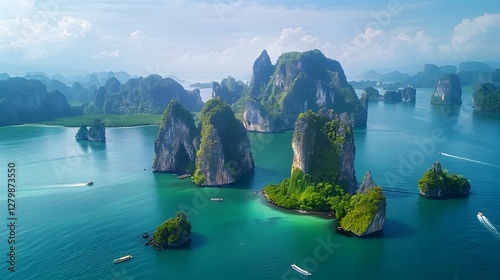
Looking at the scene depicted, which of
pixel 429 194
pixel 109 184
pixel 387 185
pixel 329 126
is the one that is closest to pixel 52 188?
pixel 109 184

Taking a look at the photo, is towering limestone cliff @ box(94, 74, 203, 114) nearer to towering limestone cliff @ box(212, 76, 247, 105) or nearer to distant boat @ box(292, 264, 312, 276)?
towering limestone cliff @ box(212, 76, 247, 105)

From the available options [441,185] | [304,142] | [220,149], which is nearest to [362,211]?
[304,142]

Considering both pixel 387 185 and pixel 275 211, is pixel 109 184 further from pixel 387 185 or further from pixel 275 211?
pixel 387 185

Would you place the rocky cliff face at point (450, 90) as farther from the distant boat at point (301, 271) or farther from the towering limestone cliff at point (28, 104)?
the distant boat at point (301, 271)

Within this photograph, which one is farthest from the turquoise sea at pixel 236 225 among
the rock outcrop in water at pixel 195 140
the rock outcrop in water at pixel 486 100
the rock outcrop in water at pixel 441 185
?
the rock outcrop in water at pixel 486 100

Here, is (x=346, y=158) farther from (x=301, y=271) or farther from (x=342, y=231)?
(x=301, y=271)
